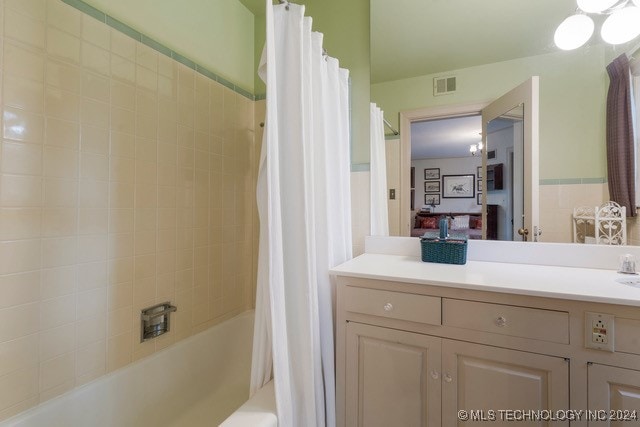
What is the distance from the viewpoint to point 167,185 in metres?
A: 1.42

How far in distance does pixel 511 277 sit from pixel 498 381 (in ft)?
1.19

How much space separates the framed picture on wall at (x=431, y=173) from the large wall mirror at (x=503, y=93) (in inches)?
0.9

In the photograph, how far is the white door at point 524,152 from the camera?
131 centimetres

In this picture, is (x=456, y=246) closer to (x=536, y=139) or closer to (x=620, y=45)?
(x=536, y=139)

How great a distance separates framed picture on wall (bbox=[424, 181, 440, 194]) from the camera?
4.92 ft

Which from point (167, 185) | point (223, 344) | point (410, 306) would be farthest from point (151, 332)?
point (410, 306)

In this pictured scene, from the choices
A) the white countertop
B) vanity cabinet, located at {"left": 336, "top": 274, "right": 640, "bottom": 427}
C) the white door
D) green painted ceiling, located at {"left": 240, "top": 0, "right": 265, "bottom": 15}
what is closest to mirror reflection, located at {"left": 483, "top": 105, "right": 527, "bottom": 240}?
the white door

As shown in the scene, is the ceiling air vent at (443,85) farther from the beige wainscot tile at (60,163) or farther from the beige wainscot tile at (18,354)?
the beige wainscot tile at (18,354)

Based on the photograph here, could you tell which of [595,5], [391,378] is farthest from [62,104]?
[595,5]

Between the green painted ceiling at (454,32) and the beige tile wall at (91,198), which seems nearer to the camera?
the beige tile wall at (91,198)

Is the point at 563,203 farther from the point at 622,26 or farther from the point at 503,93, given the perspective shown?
the point at 622,26

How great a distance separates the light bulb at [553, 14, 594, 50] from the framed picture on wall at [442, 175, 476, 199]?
2.24 ft

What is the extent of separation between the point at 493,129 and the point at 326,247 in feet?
3.29

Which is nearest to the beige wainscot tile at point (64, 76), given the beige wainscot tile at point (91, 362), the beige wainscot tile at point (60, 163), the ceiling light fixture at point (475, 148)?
the beige wainscot tile at point (60, 163)
